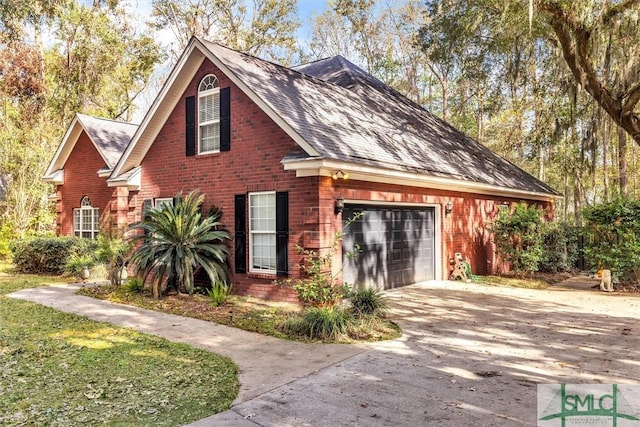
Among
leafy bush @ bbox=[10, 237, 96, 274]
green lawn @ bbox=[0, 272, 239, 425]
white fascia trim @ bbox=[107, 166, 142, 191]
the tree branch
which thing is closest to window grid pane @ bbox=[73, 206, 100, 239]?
leafy bush @ bbox=[10, 237, 96, 274]

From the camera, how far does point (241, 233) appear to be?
391 inches

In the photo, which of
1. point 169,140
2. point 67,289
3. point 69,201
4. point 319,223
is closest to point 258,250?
point 319,223

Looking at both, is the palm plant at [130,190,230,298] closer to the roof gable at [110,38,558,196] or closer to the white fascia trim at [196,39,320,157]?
the white fascia trim at [196,39,320,157]

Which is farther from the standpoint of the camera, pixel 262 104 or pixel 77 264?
pixel 77 264

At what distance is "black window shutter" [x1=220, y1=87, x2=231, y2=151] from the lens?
10.2 metres

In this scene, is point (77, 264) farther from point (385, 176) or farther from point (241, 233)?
point (385, 176)

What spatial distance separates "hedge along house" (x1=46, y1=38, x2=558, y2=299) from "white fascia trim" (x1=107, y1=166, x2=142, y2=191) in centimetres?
4

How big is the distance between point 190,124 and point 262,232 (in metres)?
3.60

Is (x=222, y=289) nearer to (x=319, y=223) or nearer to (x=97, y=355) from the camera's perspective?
(x=319, y=223)

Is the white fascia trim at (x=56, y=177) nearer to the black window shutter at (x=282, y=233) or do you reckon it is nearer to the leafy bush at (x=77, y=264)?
the leafy bush at (x=77, y=264)

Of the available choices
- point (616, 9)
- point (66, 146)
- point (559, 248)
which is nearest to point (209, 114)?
point (616, 9)

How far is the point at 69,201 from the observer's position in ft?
56.3

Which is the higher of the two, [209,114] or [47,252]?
[209,114]

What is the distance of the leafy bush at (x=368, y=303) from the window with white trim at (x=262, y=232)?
2516 millimetres
